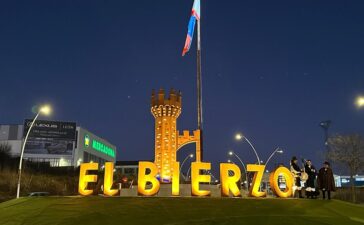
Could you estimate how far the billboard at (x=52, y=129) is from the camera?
94.1 meters

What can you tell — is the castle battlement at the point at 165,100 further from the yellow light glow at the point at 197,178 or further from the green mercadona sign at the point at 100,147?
the green mercadona sign at the point at 100,147

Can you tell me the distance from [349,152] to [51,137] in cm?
7063

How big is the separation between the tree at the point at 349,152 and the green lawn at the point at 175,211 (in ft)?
81.4

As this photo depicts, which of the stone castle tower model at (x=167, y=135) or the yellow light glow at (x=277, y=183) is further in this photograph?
the stone castle tower model at (x=167, y=135)

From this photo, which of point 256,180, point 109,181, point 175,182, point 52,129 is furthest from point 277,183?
point 52,129

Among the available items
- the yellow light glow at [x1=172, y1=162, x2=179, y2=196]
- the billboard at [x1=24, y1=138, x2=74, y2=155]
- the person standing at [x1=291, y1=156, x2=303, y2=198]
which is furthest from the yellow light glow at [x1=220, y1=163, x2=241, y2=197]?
the billboard at [x1=24, y1=138, x2=74, y2=155]

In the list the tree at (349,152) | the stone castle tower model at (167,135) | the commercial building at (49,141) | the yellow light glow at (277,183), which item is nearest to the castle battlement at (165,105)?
the stone castle tower model at (167,135)

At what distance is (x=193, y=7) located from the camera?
5600cm

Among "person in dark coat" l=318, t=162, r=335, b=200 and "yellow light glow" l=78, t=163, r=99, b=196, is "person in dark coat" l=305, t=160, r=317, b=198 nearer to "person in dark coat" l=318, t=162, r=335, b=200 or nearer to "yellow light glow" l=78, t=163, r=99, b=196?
"person in dark coat" l=318, t=162, r=335, b=200

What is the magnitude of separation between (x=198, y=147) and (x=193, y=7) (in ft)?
64.4

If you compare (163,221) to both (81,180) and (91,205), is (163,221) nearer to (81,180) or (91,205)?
(91,205)

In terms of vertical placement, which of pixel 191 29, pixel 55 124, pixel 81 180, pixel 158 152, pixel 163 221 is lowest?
pixel 163 221

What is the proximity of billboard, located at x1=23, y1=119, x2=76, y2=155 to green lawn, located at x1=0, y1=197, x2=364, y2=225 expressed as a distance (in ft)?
237

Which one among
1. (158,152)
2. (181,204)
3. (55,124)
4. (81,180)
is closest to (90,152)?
(55,124)
